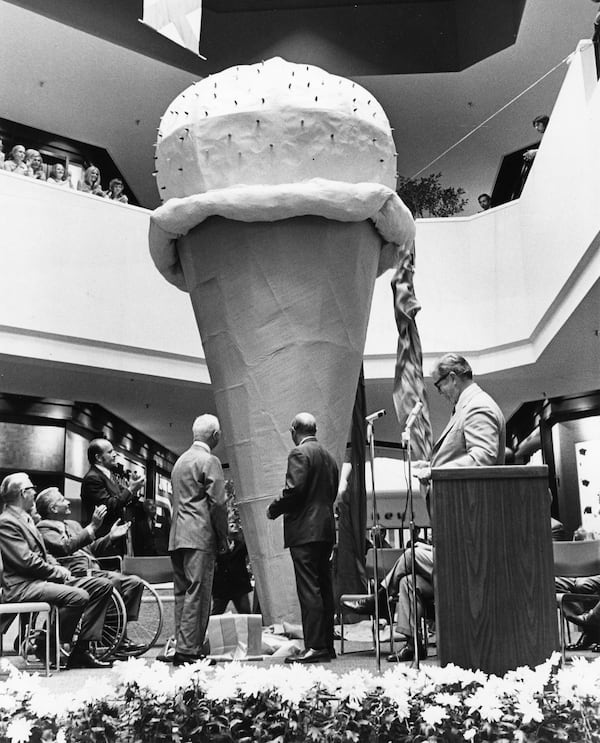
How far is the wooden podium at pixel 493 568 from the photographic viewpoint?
135 inches

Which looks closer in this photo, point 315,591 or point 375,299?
point 315,591

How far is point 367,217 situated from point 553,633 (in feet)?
11.3

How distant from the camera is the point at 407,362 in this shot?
19.0 ft

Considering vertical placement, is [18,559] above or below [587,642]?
above

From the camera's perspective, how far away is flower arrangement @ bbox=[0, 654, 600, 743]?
2.84 meters

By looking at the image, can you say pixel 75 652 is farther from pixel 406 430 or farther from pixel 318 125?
pixel 318 125

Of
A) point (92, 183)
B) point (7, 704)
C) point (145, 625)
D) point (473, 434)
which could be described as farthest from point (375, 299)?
point (7, 704)

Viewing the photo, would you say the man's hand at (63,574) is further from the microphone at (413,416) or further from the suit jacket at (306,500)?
the microphone at (413,416)

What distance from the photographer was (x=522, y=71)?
13508mm

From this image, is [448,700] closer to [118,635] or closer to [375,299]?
[118,635]

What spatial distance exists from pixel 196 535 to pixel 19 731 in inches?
102

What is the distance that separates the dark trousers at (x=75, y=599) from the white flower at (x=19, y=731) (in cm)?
292

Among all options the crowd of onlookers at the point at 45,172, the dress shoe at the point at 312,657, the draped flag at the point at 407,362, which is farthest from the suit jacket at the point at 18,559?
the crowd of onlookers at the point at 45,172

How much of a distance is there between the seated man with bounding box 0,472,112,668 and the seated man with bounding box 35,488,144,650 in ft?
0.72
